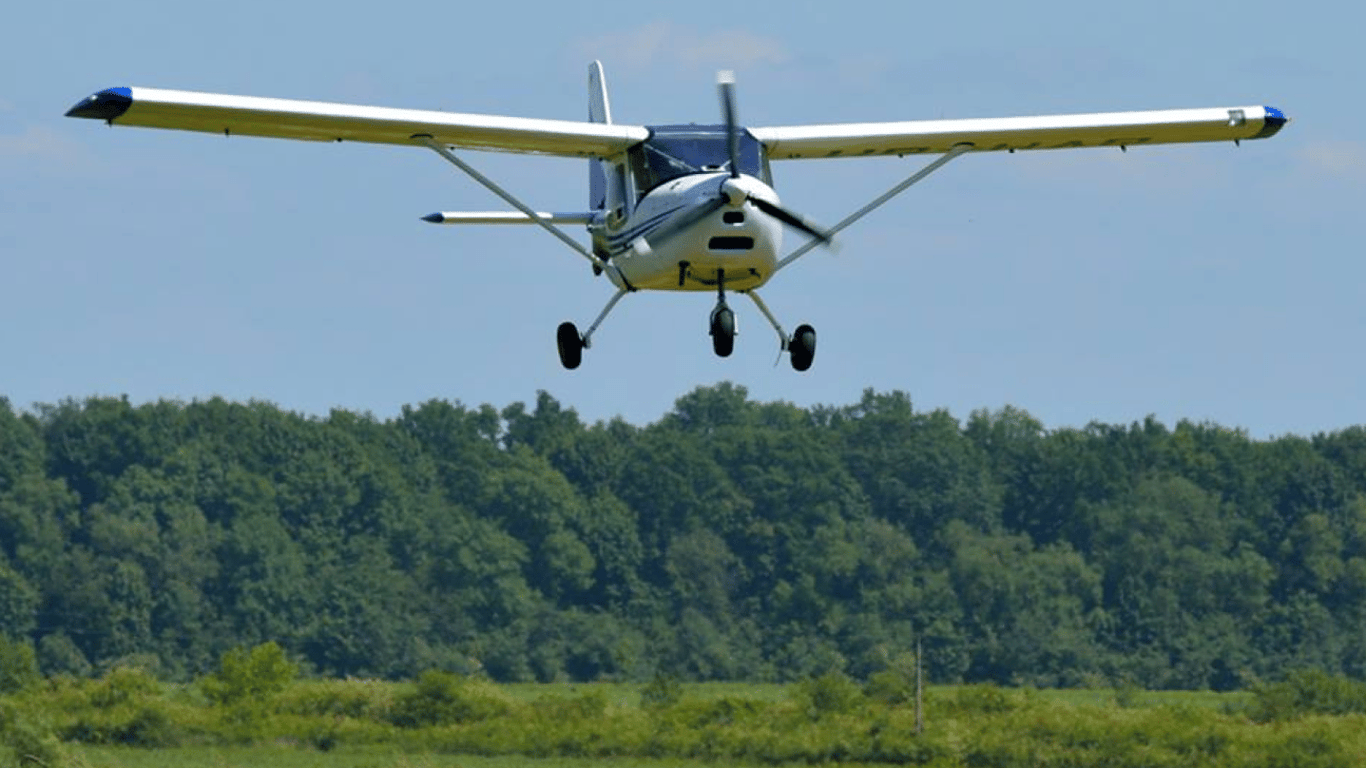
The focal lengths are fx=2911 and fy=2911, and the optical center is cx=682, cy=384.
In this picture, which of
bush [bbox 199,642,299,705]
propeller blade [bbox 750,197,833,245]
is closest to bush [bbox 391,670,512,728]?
bush [bbox 199,642,299,705]

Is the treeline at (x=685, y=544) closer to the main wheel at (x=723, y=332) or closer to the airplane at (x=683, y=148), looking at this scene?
the airplane at (x=683, y=148)

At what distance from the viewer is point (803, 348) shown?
85.9 feet

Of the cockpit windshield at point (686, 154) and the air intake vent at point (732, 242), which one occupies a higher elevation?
the cockpit windshield at point (686, 154)

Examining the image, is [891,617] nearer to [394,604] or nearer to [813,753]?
[394,604]

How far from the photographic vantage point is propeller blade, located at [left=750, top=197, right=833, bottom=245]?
23.8 m

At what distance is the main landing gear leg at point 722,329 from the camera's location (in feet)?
81.0

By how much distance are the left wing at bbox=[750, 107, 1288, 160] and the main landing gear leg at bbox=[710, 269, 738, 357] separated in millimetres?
2777

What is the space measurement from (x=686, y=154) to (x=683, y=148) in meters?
0.09

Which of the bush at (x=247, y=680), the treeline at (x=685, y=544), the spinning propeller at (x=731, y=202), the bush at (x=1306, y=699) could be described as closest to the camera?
the spinning propeller at (x=731, y=202)

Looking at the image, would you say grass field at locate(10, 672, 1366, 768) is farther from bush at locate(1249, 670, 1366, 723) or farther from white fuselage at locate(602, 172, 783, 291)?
white fuselage at locate(602, 172, 783, 291)

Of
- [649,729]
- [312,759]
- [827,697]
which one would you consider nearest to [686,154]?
[312,759]

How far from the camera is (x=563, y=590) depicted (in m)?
88.6

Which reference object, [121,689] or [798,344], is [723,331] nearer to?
[798,344]

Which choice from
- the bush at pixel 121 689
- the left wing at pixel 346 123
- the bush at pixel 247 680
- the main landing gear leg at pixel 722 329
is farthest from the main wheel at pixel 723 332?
the bush at pixel 247 680
